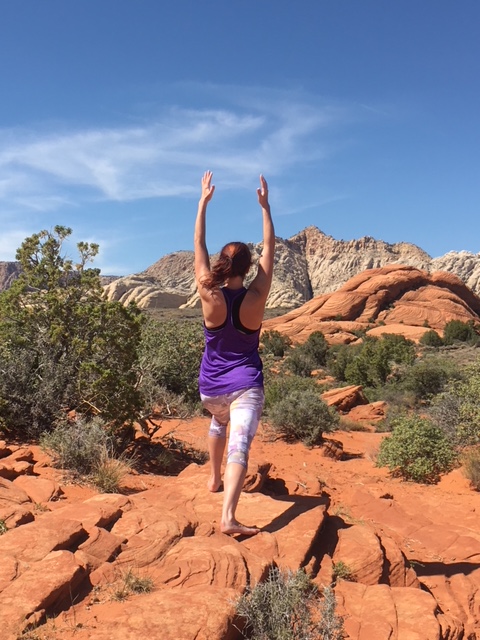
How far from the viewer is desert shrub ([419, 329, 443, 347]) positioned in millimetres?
36816

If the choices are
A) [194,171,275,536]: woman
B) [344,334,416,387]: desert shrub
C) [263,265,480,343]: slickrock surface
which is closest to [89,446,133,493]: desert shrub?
[194,171,275,536]: woman

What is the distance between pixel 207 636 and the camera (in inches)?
92.0

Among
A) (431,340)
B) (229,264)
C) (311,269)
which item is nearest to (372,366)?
(431,340)

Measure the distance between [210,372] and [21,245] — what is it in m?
5.49

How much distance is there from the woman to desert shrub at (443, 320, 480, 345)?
3670cm

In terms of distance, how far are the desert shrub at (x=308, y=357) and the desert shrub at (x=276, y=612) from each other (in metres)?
22.9

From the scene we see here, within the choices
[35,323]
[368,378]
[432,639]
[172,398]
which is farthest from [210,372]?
[368,378]

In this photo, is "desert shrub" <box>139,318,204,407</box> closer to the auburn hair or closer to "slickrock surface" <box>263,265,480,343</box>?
the auburn hair

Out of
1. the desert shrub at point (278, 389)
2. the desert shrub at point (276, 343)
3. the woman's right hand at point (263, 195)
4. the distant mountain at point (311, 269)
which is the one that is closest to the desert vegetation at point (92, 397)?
the woman's right hand at point (263, 195)

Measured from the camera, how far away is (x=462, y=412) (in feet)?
30.9

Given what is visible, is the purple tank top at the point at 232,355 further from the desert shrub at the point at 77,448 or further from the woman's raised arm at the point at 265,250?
the desert shrub at the point at 77,448

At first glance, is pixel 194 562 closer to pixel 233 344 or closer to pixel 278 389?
pixel 233 344

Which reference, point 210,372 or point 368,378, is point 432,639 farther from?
point 368,378

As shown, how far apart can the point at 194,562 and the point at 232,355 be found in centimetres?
125
